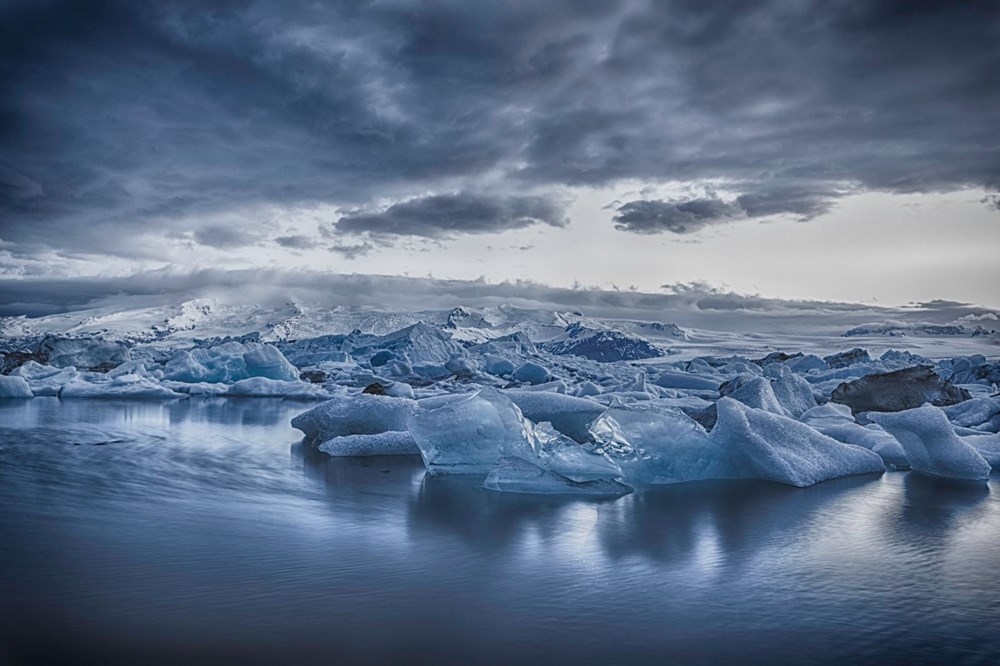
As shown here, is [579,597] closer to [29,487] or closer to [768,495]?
[768,495]

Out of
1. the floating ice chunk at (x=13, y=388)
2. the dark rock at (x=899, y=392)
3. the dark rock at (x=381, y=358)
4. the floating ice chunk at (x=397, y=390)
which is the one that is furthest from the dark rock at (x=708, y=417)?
the dark rock at (x=381, y=358)

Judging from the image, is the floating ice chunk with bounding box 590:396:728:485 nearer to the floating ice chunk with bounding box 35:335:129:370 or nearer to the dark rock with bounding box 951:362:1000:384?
the dark rock with bounding box 951:362:1000:384

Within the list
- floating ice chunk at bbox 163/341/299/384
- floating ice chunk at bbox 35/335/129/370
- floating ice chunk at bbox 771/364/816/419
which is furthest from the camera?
floating ice chunk at bbox 35/335/129/370

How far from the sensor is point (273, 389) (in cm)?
1789

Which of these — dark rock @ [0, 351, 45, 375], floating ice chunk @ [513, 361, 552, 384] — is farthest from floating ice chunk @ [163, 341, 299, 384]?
floating ice chunk @ [513, 361, 552, 384]

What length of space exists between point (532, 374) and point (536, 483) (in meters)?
15.8

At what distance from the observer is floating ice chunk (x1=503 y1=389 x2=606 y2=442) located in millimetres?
6688

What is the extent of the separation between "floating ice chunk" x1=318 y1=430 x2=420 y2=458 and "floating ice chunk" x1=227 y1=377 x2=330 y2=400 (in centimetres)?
1051

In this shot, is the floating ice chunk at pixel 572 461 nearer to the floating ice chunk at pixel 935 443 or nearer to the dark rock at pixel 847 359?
the floating ice chunk at pixel 935 443

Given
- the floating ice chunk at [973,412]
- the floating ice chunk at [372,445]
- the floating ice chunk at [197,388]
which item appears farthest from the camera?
the floating ice chunk at [197,388]

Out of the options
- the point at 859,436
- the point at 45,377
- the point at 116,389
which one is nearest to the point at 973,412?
the point at 859,436

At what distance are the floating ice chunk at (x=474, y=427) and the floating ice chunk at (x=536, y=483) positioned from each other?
8.8 inches

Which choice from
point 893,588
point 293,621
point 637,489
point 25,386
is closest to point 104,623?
point 293,621

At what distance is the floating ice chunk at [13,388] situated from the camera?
14.5 metres
